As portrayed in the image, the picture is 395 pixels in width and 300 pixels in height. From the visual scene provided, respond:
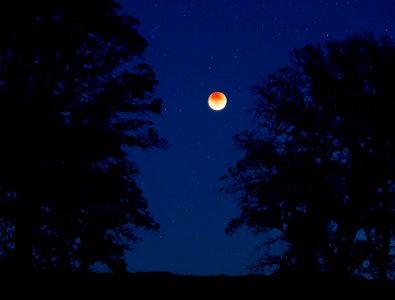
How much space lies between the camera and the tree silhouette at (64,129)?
12695mm

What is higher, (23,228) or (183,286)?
(23,228)

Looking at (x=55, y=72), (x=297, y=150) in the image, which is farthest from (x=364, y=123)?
(x=55, y=72)

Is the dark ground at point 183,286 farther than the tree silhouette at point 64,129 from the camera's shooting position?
No

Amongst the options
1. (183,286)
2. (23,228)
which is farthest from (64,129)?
(183,286)

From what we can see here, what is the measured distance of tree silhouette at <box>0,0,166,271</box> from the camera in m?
12.7

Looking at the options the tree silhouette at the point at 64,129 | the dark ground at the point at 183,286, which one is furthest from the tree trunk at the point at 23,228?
the dark ground at the point at 183,286

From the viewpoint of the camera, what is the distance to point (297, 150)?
16281 mm

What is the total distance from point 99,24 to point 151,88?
2.43 m

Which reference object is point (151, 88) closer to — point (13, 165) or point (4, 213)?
point (13, 165)

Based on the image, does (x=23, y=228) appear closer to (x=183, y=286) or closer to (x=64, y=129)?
(x=64, y=129)

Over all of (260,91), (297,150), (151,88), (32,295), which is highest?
(260,91)

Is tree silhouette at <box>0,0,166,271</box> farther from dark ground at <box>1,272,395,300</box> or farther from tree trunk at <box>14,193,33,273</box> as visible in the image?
dark ground at <box>1,272,395,300</box>

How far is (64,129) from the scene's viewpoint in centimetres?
1284

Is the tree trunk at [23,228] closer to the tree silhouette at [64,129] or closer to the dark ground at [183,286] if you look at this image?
the tree silhouette at [64,129]
